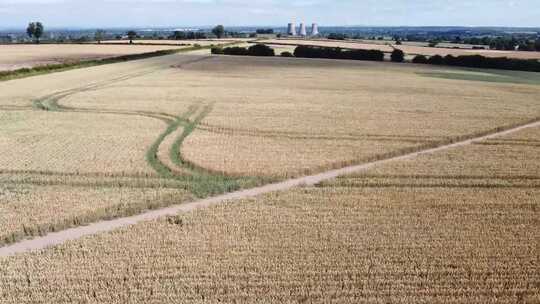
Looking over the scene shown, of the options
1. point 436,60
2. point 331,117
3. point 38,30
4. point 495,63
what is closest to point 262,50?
point 436,60

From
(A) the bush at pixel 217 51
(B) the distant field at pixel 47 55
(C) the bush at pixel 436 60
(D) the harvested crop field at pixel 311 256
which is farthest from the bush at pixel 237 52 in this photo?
(D) the harvested crop field at pixel 311 256

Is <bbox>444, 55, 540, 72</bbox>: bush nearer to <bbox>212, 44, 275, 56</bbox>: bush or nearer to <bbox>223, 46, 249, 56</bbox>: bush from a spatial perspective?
<bbox>212, 44, 275, 56</bbox>: bush

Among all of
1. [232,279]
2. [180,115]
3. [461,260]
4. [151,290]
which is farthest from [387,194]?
[180,115]

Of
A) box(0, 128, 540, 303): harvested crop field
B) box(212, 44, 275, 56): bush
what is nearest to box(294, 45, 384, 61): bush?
box(212, 44, 275, 56): bush

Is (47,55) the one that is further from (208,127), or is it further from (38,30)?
(38,30)

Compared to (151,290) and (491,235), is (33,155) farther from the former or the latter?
(491,235)

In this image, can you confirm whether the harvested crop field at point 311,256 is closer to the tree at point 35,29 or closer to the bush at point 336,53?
the bush at point 336,53
